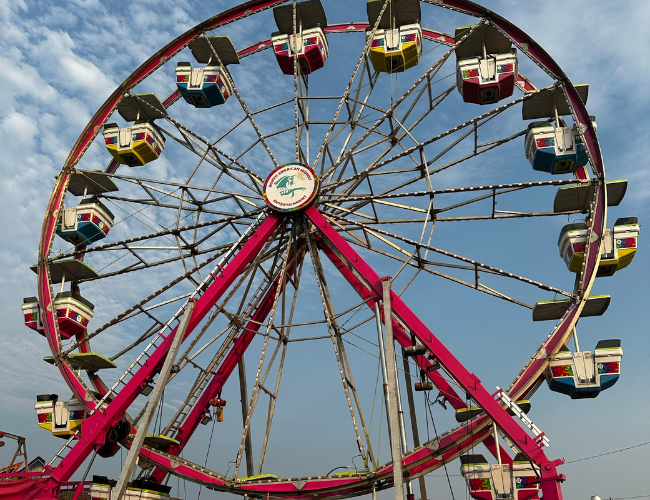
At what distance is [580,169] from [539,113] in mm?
1847

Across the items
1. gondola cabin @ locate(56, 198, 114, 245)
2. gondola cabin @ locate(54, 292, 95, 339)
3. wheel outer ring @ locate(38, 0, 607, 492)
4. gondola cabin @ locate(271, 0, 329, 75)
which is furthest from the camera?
gondola cabin @ locate(271, 0, 329, 75)

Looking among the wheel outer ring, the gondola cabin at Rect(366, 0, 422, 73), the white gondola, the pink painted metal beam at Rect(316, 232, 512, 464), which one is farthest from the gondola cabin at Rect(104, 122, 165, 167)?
the white gondola

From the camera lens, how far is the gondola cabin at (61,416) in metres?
15.8

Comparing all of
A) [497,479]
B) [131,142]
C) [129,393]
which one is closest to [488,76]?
[497,479]

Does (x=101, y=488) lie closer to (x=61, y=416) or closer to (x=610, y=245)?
(x=61, y=416)

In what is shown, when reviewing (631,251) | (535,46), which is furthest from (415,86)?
(631,251)

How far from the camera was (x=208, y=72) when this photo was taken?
18484 millimetres

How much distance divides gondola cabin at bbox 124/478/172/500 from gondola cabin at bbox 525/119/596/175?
39.5 ft

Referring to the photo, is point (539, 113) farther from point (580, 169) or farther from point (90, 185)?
point (90, 185)

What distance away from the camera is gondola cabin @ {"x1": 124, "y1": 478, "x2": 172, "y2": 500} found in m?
14.4

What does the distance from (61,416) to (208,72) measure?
406 inches

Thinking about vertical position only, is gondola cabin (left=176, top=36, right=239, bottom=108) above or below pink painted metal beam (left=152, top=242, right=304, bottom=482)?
above

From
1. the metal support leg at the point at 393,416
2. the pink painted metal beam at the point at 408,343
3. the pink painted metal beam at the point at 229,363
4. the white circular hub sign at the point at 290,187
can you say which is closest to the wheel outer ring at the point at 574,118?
the pink painted metal beam at the point at 408,343

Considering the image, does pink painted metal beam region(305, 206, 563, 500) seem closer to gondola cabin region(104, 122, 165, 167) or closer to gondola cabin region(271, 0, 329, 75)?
gondola cabin region(271, 0, 329, 75)
